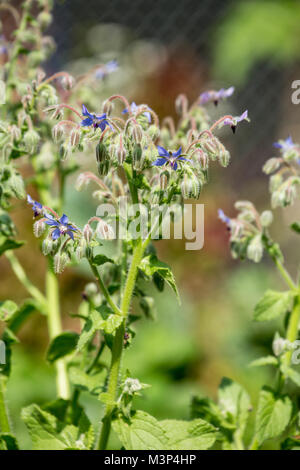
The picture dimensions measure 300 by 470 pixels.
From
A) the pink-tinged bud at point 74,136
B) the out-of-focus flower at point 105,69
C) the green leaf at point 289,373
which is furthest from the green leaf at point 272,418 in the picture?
the out-of-focus flower at point 105,69

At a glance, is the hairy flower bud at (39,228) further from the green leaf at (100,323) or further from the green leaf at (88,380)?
the green leaf at (88,380)

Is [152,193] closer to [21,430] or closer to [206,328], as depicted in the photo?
[21,430]

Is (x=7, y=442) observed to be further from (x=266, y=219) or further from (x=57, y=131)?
(x=266, y=219)

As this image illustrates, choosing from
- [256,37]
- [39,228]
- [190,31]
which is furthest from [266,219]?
[190,31]

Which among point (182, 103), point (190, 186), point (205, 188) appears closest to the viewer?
point (190, 186)

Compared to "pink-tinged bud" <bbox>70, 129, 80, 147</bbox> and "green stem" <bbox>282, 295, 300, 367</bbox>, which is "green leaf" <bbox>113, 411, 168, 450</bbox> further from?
"pink-tinged bud" <bbox>70, 129, 80, 147</bbox>
